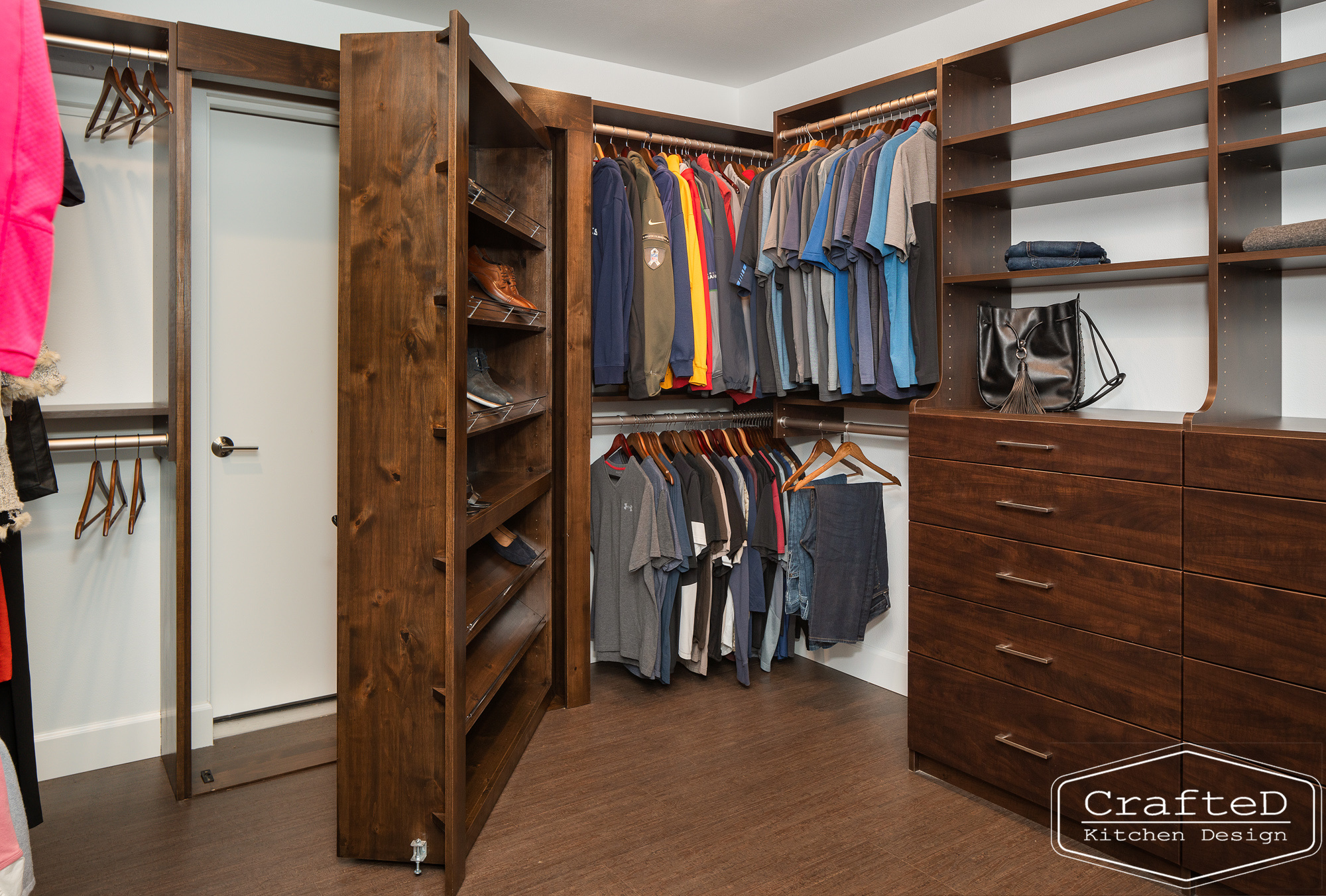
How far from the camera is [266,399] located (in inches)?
116

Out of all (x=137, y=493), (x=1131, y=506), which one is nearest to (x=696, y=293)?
(x=1131, y=506)

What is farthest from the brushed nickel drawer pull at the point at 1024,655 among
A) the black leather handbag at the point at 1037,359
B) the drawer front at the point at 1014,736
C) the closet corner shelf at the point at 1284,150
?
the closet corner shelf at the point at 1284,150

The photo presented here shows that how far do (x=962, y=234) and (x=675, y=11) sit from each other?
1.42 m

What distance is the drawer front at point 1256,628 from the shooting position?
182cm

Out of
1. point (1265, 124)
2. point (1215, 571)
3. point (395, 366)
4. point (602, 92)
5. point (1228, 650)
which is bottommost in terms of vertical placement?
point (1228, 650)

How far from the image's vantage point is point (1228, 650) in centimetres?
196

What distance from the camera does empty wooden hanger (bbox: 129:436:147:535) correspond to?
2.63m

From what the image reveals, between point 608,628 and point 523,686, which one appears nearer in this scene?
point 523,686

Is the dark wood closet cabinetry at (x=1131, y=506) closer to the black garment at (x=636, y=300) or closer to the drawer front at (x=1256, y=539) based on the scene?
the drawer front at (x=1256, y=539)

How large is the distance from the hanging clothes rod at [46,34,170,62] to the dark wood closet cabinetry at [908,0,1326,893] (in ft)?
8.06

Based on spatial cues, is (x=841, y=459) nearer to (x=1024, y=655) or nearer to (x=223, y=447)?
(x=1024, y=655)

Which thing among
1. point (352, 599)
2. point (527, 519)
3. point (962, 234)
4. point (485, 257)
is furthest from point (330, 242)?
point (962, 234)

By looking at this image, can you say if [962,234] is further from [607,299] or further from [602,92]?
[602,92]

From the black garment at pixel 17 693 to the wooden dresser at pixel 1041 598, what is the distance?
7.84 ft
